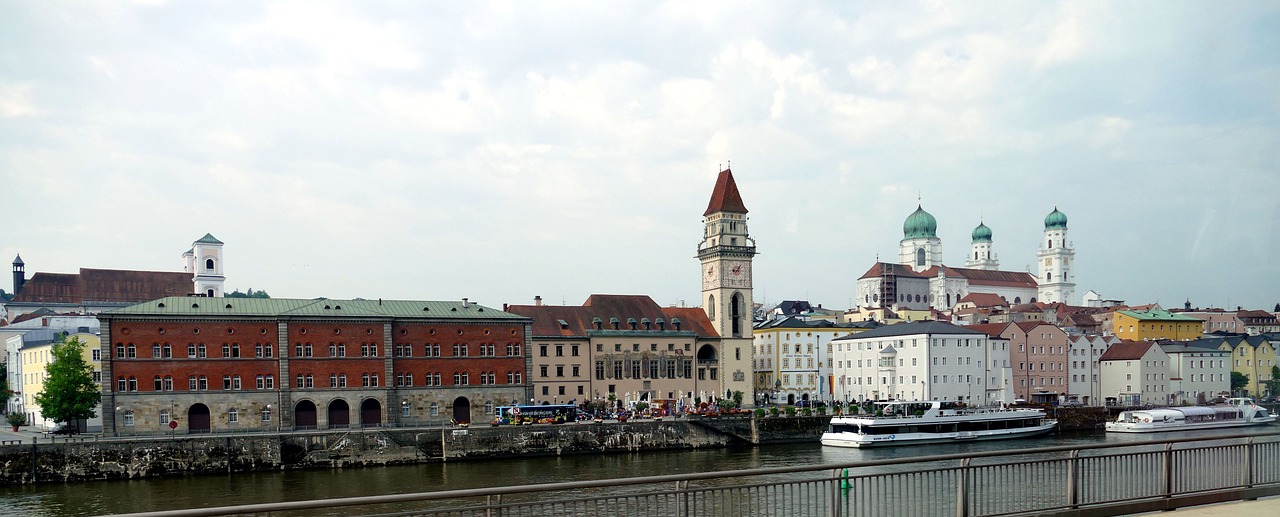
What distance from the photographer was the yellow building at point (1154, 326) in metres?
134

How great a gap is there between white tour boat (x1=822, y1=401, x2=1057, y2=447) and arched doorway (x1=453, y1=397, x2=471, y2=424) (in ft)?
94.5

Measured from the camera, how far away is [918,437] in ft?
256

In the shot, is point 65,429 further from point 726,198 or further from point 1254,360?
point 1254,360

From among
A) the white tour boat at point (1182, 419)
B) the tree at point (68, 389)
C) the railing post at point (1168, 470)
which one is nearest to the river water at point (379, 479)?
the white tour boat at point (1182, 419)

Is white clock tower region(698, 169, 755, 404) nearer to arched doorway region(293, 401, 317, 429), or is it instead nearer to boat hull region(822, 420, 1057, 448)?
boat hull region(822, 420, 1057, 448)

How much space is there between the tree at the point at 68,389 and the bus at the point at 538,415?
29.5m

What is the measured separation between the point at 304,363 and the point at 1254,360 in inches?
4484

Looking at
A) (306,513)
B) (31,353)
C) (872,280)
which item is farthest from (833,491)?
(872,280)

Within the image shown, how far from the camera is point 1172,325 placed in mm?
135625

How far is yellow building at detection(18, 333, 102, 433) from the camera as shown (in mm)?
84512

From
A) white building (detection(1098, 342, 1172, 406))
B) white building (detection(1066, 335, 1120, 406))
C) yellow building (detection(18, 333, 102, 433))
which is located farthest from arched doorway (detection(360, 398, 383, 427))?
white building (detection(1098, 342, 1172, 406))

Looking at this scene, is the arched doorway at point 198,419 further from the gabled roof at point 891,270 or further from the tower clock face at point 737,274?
the gabled roof at point 891,270

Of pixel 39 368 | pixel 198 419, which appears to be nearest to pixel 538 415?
pixel 198 419

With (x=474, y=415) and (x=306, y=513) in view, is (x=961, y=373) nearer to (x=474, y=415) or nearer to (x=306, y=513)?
(x=474, y=415)
